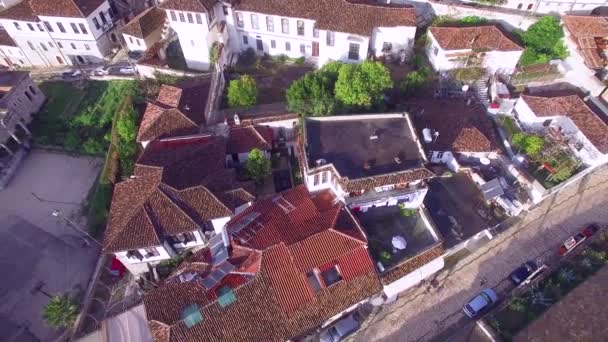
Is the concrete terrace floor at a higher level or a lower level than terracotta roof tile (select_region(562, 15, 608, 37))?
lower

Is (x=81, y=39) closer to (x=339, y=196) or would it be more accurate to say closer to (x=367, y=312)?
(x=339, y=196)

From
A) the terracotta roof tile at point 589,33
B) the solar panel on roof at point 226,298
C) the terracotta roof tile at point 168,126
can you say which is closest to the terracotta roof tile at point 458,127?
the terracotta roof tile at point 589,33

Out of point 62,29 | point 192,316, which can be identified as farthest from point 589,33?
point 62,29

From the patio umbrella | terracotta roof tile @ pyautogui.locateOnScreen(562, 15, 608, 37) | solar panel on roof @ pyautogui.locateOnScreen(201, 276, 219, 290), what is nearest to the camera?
solar panel on roof @ pyautogui.locateOnScreen(201, 276, 219, 290)

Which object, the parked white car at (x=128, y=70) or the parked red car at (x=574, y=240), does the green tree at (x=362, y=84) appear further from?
the parked white car at (x=128, y=70)

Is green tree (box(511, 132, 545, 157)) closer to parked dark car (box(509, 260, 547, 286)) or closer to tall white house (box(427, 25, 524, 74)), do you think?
tall white house (box(427, 25, 524, 74))

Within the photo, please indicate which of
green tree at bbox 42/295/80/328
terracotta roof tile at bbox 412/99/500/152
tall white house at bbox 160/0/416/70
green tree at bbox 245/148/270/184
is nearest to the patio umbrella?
terracotta roof tile at bbox 412/99/500/152
